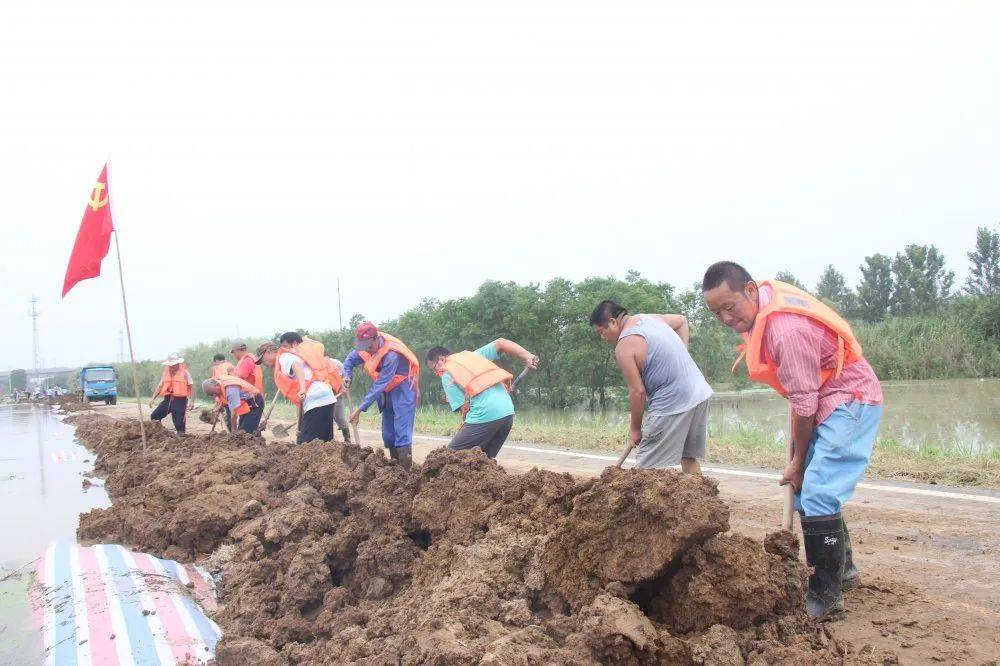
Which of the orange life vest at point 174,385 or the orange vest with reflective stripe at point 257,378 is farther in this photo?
the orange life vest at point 174,385

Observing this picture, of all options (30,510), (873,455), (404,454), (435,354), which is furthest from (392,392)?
(873,455)

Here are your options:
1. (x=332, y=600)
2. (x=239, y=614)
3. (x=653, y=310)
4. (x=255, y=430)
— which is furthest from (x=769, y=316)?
(x=653, y=310)

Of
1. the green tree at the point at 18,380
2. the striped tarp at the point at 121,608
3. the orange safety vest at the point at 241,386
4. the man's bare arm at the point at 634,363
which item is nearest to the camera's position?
the striped tarp at the point at 121,608

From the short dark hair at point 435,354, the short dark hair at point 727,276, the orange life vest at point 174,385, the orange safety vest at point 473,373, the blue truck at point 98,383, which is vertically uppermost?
the short dark hair at point 727,276

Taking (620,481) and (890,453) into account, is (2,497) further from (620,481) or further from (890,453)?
(890,453)

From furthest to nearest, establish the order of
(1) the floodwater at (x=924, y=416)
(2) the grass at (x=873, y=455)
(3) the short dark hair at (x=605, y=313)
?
(1) the floodwater at (x=924, y=416), (2) the grass at (x=873, y=455), (3) the short dark hair at (x=605, y=313)

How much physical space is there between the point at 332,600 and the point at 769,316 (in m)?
2.70

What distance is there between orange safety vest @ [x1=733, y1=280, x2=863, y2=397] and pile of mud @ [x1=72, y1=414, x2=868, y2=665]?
2.09 ft

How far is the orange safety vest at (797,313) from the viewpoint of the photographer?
3.05 meters

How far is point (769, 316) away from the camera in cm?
308

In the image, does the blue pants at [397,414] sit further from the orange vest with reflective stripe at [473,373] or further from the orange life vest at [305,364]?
the orange vest with reflective stripe at [473,373]

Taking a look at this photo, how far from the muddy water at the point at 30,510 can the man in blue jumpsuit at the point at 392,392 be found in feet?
9.93

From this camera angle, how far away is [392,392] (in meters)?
7.04

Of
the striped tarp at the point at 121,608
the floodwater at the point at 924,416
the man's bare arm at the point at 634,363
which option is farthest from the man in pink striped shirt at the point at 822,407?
the floodwater at the point at 924,416
